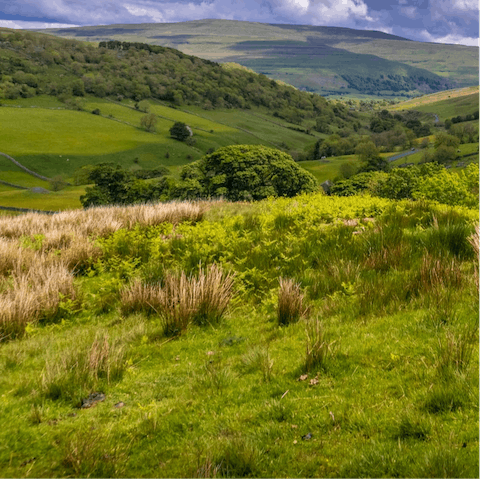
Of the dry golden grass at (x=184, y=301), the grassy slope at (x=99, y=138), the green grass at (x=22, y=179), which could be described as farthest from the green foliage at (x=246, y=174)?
the grassy slope at (x=99, y=138)

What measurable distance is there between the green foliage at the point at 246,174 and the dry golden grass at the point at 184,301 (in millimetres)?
27564

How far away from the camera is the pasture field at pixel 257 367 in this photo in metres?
3.03

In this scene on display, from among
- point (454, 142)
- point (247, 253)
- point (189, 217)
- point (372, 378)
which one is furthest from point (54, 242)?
point (454, 142)

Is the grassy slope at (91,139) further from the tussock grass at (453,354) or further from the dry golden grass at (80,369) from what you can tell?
the tussock grass at (453,354)

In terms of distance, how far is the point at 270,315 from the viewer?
5.84 m

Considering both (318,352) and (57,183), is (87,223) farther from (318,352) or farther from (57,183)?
(57,183)

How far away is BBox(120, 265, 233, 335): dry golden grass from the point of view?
18.5 feet

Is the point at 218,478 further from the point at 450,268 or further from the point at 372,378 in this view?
the point at 450,268

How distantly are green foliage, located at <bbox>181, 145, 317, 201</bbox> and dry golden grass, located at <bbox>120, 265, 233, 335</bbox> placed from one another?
2756 cm

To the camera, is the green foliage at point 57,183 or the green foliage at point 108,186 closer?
the green foliage at point 108,186

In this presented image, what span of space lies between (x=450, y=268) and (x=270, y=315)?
8.68 feet

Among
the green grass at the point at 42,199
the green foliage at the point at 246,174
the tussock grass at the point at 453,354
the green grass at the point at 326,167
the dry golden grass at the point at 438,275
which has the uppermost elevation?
the dry golden grass at the point at 438,275

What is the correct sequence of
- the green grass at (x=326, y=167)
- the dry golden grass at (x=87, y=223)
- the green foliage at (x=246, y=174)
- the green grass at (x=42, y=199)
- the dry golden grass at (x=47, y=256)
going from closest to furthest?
the dry golden grass at (x=47, y=256), the dry golden grass at (x=87, y=223), the green foliage at (x=246, y=174), the green grass at (x=42, y=199), the green grass at (x=326, y=167)

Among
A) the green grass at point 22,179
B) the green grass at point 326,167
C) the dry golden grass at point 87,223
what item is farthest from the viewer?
the green grass at point 326,167
